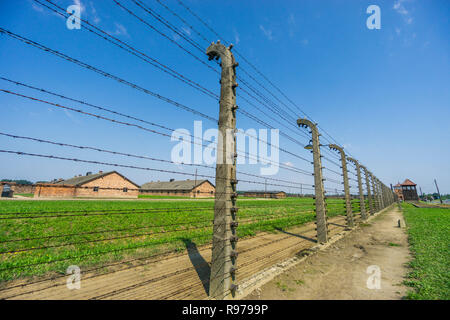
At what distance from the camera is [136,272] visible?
4500 millimetres

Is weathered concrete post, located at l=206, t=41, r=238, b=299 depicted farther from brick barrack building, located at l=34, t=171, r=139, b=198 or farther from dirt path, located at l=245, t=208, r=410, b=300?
brick barrack building, located at l=34, t=171, r=139, b=198

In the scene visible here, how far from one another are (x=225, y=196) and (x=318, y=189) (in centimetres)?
588

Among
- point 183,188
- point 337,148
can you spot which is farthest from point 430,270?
point 183,188

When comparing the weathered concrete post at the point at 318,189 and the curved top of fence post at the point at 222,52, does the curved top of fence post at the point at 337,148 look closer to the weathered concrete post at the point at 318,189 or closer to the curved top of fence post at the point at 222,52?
the weathered concrete post at the point at 318,189

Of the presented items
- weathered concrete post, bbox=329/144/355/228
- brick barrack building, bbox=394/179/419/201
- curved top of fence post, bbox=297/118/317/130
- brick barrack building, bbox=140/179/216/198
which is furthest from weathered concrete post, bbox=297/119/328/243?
brick barrack building, bbox=394/179/419/201

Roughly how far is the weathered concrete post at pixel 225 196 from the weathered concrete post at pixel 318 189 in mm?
5453

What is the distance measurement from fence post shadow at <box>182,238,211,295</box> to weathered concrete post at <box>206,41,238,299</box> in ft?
1.97

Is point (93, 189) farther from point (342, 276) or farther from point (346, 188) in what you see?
point (342, 276)

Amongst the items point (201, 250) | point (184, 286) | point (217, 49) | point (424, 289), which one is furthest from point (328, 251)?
point (217, 49)

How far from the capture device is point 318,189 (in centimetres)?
781

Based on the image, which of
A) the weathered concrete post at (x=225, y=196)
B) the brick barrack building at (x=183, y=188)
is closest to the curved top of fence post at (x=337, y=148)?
the weathered concrete post at (x=225, y=196)

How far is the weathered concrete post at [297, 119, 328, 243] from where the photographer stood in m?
7.43
